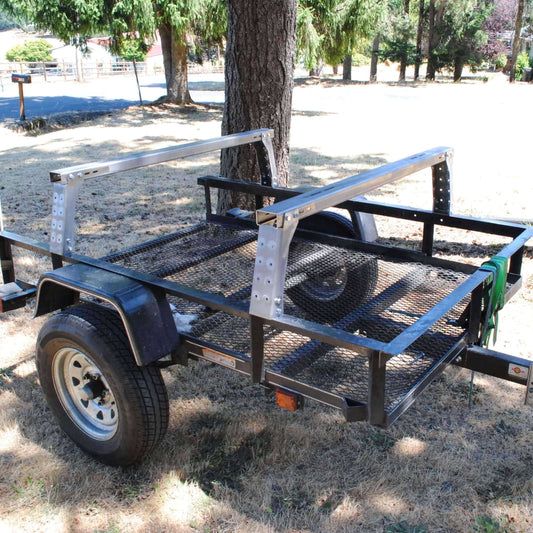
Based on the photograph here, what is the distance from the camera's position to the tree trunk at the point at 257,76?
4.97m

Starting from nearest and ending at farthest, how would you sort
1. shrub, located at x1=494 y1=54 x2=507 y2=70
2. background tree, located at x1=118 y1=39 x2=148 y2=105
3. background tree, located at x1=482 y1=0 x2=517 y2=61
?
background tree, located at x1=118 y1=39 x2=148 y2=105 → background tree, located at x1=482 y1=0 x2=517 y2=61 → shrub, located at x1=494 y1=54 x2=507 y2=70

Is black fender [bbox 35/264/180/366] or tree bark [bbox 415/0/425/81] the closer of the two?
black fender [bbox 35/264/180/366]

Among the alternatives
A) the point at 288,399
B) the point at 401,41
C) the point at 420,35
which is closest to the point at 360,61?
the point at 401,41

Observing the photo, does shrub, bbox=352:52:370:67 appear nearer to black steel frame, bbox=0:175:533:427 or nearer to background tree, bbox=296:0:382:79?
background tree, bbox=296:0:382:79

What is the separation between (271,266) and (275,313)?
0.18m

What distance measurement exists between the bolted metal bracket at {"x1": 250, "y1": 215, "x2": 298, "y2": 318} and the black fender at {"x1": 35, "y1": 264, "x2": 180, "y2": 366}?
50cm

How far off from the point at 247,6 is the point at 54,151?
7595mm

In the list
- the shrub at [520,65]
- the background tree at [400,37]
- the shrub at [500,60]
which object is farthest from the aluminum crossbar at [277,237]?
the shrub at [500,60]

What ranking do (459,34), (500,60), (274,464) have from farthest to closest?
(500,60) < (459,34) < (274,464)

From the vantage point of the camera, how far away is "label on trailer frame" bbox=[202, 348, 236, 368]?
2.51m

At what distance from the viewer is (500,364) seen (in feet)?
8.02

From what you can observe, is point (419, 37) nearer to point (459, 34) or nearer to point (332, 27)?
point (459, 34)

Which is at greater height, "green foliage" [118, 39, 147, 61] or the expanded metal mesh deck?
"green foliage" [118, 39, 147, 61]

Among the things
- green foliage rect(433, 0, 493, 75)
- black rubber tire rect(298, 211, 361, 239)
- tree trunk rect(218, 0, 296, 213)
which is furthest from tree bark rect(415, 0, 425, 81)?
black rubber tire rect(298, 211, 361, 239)
